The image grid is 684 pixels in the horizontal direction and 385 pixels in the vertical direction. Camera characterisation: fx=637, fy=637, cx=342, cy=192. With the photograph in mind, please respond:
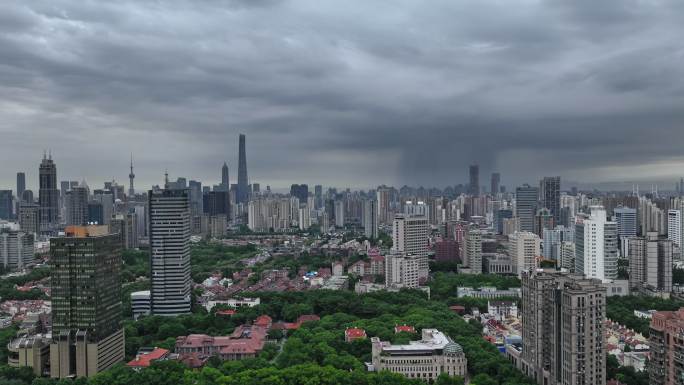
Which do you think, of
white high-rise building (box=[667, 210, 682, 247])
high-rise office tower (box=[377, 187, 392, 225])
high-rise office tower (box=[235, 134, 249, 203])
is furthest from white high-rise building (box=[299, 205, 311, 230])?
white high-rise building (box=[667, 210, 682, 247])

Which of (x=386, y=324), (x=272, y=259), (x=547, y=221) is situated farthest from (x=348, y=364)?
(x=547, y=221)

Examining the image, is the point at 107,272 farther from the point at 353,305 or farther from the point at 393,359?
the point at 353,305

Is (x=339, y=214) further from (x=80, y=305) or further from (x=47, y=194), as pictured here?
(x=80, y=305)

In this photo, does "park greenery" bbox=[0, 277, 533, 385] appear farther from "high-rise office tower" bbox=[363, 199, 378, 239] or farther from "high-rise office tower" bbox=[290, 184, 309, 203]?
"high-rise office tower" bbox=[290, 184, 309, 203]

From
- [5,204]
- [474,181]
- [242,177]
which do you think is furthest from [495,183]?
[5,204]

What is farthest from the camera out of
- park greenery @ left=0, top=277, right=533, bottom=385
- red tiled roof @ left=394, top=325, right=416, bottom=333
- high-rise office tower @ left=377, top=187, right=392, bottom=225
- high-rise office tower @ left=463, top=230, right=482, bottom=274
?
high-rise office tower @ left=377, top=187, right=392, bottom=225

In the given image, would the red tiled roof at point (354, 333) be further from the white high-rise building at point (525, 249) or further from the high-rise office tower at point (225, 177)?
the high-rise office tower at point (225, 177)

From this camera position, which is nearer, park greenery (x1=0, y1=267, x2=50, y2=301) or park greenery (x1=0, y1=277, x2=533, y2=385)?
park greenery (x1=0, y1=277, x2=533, y2=385)

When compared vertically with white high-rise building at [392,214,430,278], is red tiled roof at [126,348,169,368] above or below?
below
